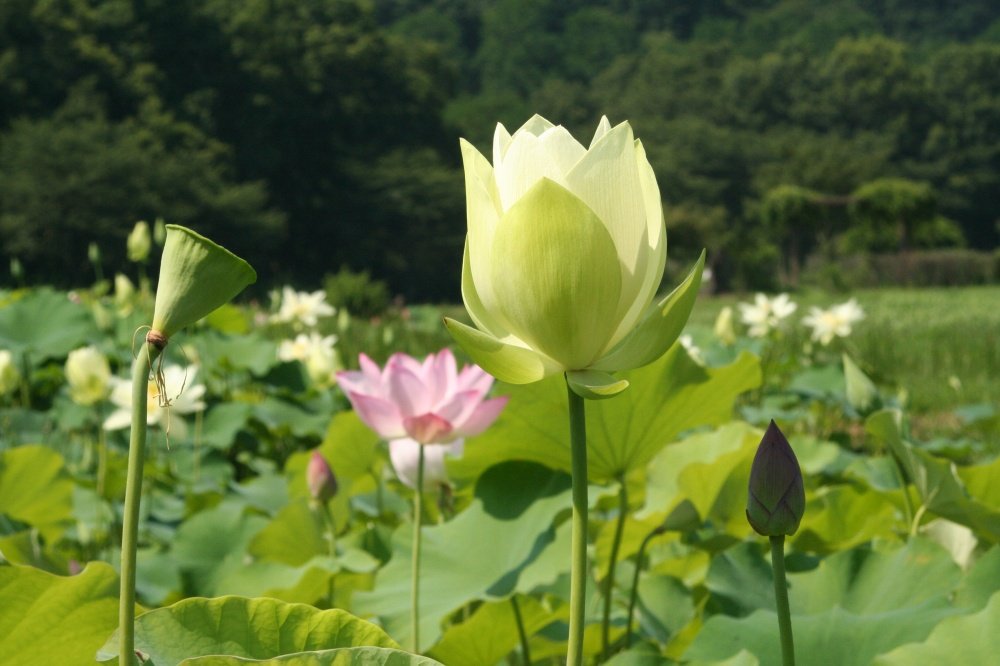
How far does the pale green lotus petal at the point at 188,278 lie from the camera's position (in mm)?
299

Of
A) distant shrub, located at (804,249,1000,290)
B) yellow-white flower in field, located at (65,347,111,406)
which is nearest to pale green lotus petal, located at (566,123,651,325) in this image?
yellow-white flower in field, located at (65,347,111,406)

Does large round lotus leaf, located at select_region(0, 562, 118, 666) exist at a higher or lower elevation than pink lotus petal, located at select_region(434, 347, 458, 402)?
lower

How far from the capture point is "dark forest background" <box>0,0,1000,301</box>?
1794cm

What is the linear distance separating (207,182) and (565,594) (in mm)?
18792

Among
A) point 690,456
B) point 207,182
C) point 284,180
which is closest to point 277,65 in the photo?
point 284,180

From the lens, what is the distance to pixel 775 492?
0.33m

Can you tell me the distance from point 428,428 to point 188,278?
0.38m

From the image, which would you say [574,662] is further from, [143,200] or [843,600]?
[143,200]

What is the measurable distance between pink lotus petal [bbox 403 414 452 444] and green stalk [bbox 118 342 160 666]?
0.39 m

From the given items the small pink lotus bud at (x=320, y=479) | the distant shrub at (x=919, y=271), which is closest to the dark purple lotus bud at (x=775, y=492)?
the small pink lotus bud at (x=320, y=479)

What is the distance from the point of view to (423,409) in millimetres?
682

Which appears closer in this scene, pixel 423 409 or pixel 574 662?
pixel 574 662

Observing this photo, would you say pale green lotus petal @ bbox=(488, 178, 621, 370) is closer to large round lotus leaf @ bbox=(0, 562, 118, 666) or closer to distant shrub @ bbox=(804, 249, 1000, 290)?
large round lotus leaf @ bbox=(0, 562, 118, 666)

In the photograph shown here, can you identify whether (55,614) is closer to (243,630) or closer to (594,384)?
(243,630)
